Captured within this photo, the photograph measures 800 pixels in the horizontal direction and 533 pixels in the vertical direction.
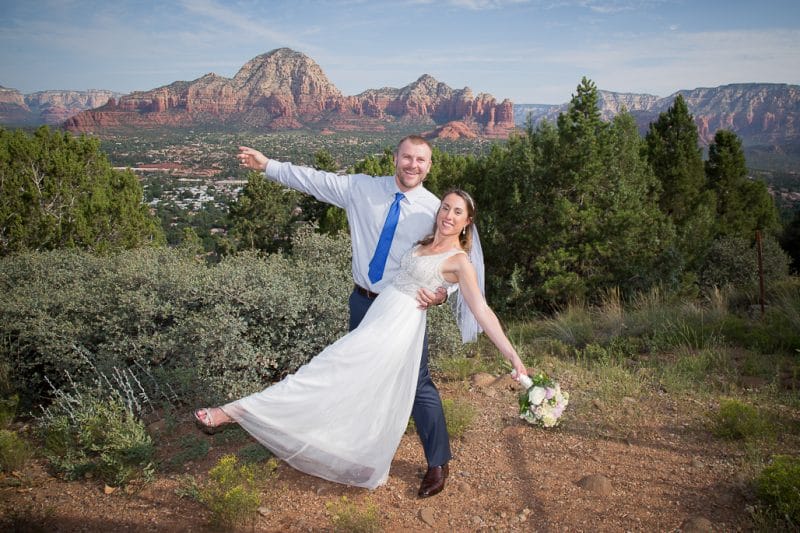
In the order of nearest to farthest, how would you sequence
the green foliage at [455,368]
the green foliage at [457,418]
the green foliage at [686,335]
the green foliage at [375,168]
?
the green foliage at [457,418] → the green foliage at [455,368] → the green foliage at [686,335] → the green foliage at [375,168]

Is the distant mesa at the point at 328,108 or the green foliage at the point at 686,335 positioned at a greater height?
the distant mesa at the point at 328,108

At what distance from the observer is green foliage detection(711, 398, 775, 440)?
3.76 metres

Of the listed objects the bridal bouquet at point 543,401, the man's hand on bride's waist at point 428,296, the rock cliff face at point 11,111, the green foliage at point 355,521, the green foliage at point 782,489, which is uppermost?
the rock cliff face at point 11,111

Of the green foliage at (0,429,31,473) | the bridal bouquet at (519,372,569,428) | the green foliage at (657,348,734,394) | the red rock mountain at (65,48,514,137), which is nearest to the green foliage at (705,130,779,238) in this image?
the green foliage at (657,348,734,394)

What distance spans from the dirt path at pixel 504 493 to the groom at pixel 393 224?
293 mm

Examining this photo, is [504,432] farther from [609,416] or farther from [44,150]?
[44,150]

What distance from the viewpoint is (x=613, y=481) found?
11.2 feet

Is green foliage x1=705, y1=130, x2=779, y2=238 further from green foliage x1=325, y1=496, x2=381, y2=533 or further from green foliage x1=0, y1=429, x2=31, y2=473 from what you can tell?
green foliage x1=0, y1=429, x2=31, y2=473

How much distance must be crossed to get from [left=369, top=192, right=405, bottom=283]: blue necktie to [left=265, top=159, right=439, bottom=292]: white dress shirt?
3 cm

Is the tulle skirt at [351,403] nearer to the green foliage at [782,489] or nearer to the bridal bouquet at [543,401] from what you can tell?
the bridal bouquet at [543,401]

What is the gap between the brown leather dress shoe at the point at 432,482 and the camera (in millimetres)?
3322

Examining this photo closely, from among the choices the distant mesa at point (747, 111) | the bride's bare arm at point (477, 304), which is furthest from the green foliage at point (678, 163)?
the distant mesa at point (747, 111)

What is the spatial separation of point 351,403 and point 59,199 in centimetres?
1447

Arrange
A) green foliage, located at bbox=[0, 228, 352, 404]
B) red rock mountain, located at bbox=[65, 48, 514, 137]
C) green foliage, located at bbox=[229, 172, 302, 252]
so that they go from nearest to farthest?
green foliage, located at bbox=[0, 228, 352, 404]
green foliage, located at bbox=[229, 172, 302, 252]
red rock mountain, located at bbox=[65, 48, 514, 137]
